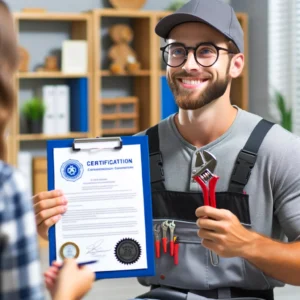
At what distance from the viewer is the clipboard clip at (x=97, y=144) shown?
1851mm

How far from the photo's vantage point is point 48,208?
1826 mm

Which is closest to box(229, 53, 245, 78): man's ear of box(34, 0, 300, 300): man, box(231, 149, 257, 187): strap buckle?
box(34, 0, 300, 300): man

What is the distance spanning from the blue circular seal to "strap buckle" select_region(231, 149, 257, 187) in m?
0.48

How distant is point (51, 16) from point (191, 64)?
13.0 feet

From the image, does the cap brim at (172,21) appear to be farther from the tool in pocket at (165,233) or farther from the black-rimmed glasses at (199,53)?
the tool in pocket at (165,233)

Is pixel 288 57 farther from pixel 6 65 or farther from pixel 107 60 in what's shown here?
pixel 6 65

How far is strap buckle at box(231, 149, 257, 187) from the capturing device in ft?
6.86

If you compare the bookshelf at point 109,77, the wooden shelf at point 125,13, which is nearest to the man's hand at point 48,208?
the bookshelf at point 109,77

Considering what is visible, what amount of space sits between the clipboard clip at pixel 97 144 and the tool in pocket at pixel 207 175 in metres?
0.21

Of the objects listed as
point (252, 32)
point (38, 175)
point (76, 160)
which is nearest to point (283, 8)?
point (252, 32)

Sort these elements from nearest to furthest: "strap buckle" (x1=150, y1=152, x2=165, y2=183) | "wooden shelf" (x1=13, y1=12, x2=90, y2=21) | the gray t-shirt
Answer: the gray t-shirt
"strap buckle" (x1=150, y1=152, x2=165, y2=183)
"wooden shelf" (x1=13, y1=12, x2=90, y2=21)

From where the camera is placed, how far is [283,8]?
6.26 m

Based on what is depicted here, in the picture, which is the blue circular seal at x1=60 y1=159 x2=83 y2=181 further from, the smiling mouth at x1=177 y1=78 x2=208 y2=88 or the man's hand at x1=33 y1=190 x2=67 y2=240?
the smiling mouth at x1=177 y1=78 x2=208 y2=88

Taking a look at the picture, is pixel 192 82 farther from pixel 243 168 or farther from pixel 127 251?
pixel 127 251
